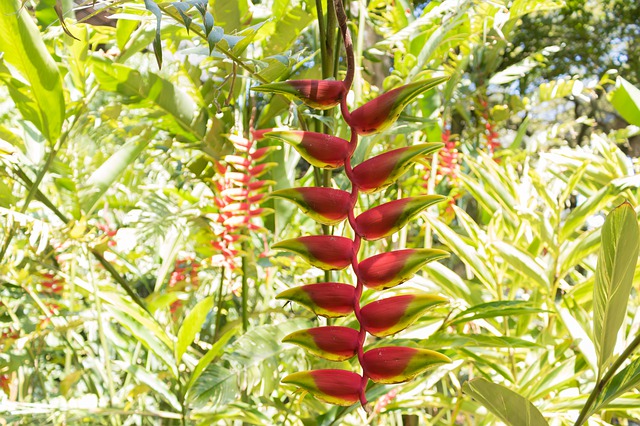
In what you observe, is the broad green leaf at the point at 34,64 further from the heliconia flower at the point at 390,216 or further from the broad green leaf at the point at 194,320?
the heliconia flower at the point at 390,216

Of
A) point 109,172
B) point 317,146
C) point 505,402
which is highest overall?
point 109,172

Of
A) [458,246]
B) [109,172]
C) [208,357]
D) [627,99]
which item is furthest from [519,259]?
[109,172]

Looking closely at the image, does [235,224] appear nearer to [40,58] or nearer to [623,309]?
[40,58]

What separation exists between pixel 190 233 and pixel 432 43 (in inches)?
13.0

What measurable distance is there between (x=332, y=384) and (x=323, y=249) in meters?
0.06

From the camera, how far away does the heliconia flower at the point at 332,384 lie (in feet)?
0.86

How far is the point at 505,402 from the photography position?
0.35 m

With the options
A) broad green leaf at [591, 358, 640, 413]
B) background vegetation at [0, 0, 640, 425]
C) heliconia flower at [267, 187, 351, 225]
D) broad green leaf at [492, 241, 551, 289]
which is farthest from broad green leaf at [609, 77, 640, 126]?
heliconia flower at [267, 187, 351, 225]

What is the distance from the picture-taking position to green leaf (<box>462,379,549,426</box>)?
0.34 m

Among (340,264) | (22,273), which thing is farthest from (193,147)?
(340,264)

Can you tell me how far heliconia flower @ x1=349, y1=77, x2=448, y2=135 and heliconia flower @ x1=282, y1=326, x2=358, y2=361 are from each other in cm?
8

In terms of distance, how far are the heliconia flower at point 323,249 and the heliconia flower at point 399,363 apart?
0.04m

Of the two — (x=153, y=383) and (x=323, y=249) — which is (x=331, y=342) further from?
(x=153, y=383)

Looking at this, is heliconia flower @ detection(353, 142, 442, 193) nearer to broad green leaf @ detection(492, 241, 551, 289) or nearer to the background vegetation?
the background vegetation
